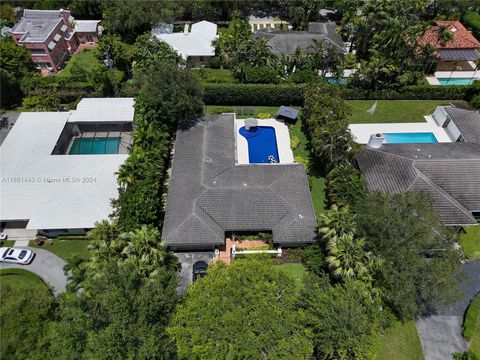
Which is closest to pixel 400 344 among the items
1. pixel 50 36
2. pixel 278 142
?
pixel 278 142

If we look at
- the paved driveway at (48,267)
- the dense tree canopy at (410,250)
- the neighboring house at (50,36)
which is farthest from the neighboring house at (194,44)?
the dense tree canopy at (410,250)

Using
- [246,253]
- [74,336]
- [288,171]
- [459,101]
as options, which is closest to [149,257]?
[74,336]

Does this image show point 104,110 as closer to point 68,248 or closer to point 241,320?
point 68,248

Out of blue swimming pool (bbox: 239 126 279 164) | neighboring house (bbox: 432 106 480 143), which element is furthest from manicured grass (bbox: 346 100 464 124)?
blue swimming pool (bbox: 239 126 279 164)

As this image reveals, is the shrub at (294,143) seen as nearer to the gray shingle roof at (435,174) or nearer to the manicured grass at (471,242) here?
the gray shingle roof at (435,174)

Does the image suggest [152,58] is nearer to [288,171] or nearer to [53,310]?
[288,171]
